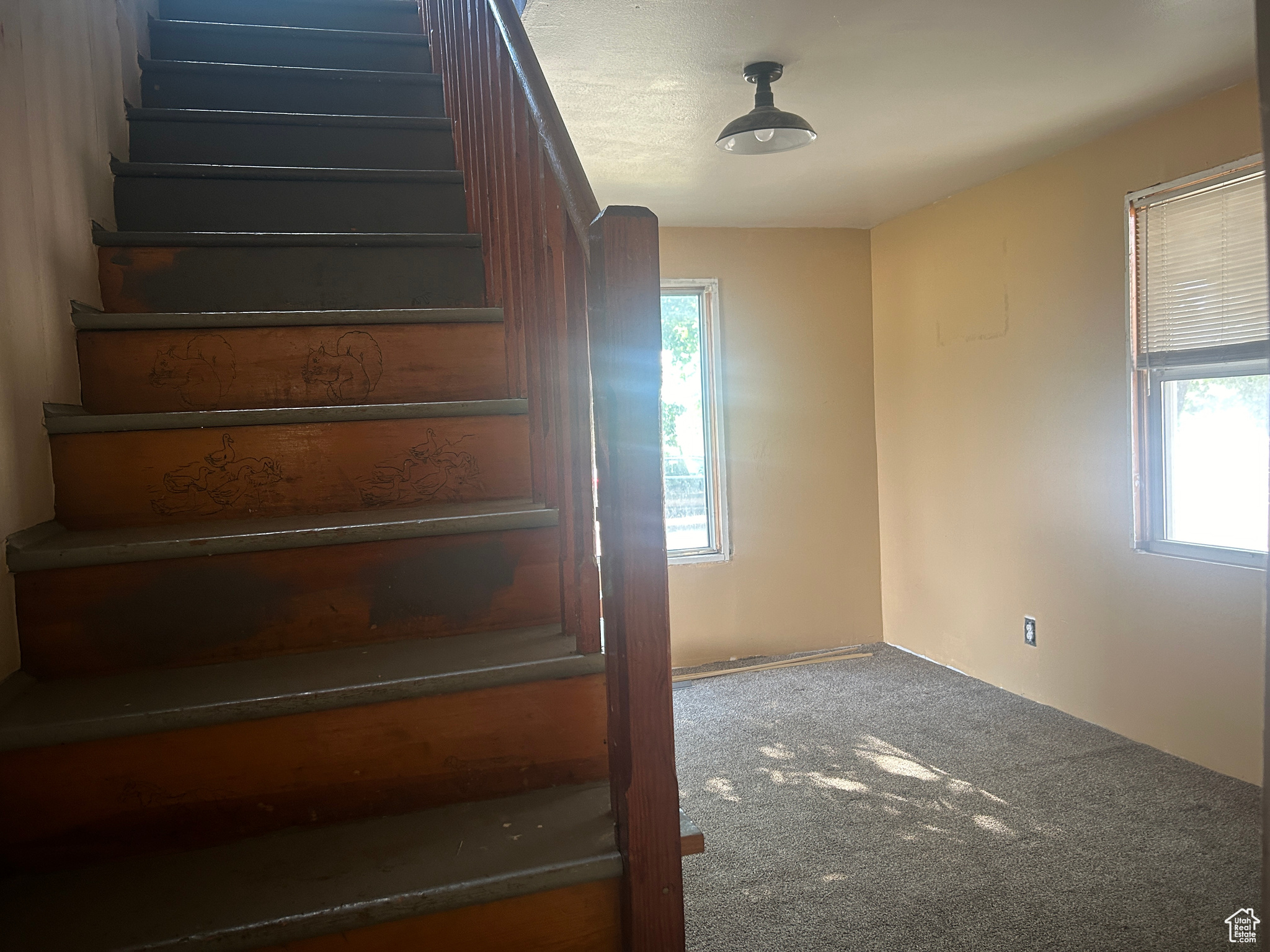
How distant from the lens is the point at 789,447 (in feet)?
16.0


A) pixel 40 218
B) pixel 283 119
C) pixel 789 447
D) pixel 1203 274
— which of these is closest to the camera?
pixel 40 218

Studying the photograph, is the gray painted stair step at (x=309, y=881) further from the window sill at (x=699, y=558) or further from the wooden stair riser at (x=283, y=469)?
the window sill at (x=699, y=558)

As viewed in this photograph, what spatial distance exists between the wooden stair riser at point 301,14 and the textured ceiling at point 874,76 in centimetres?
62

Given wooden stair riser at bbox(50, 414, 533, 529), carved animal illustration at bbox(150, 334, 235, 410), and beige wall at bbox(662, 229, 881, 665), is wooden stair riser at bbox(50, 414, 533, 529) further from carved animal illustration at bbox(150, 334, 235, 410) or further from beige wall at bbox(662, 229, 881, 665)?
beige wall at bbox(662, 229, 881, 665)

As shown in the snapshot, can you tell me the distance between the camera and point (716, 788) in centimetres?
313

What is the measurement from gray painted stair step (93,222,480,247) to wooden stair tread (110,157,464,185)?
16 centimetres

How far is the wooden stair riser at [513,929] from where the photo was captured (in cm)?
100

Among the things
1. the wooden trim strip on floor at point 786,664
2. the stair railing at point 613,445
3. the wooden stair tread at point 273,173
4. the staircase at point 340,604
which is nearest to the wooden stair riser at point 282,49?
the wooden stair tread at point 273,173

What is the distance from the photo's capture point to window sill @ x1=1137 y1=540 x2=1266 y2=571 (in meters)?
2.94

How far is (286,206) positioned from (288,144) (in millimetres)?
288

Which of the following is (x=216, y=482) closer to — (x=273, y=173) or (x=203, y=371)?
(x=203, y=371)

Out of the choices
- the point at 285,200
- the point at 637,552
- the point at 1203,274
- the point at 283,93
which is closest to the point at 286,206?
the point at 285,200

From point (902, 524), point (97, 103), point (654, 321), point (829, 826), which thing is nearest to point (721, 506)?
point (902, 524)

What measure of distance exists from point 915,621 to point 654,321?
4231 mm
